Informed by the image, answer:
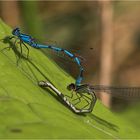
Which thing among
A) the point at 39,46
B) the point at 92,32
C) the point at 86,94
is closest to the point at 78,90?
the point at 86,94

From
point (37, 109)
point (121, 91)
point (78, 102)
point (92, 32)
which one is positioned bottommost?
point (37, 109)

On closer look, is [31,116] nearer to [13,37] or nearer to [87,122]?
[87,122]

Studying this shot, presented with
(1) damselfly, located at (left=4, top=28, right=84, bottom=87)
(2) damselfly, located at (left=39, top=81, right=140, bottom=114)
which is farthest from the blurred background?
(2) damselfly, located at (left=39, top=81, right=140, bottom=114)

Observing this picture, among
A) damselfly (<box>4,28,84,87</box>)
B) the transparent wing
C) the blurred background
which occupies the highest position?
the blurred background

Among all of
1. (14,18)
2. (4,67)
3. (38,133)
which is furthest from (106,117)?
(14,18)

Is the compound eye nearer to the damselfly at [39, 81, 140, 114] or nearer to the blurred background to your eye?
the damselfly at [39, 81, 140, 114]

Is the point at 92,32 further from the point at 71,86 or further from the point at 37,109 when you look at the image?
the point at 37,109

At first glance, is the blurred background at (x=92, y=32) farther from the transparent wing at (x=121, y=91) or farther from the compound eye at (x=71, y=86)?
the compound eye at (x=71, y=86)
